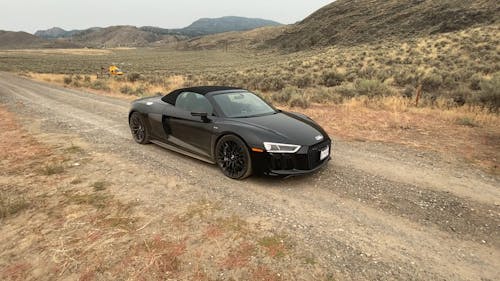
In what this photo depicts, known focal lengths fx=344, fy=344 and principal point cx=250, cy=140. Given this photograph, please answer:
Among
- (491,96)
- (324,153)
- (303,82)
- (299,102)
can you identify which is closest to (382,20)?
(303,82)

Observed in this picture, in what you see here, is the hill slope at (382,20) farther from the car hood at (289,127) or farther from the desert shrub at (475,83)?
the car hood at (289,127)

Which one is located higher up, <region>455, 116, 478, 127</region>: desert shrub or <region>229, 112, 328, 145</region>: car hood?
<region>229, 112, 328, 145</region>: car hood

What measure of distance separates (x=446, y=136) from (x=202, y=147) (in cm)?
598

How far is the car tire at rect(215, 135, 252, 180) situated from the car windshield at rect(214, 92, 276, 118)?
532 millimetres

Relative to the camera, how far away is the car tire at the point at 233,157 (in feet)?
17.4

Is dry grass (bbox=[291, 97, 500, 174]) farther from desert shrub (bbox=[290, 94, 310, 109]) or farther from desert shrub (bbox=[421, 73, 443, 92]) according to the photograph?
desert shrub (bbox=[421, 73, 443, 92])

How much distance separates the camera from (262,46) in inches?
3452

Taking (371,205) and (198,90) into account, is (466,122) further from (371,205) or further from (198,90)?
(198,90)

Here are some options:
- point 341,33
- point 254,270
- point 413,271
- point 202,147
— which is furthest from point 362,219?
point 341,33

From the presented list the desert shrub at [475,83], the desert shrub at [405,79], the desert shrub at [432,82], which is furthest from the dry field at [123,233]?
the desert shrub at [405,79]

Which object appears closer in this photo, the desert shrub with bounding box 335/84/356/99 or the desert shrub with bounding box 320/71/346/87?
the desert shrub with bounding box 335/84/356/99

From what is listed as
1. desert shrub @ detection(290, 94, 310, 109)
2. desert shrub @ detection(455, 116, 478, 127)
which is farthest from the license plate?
desert shrub @ detection(290, 94, 310, 109)

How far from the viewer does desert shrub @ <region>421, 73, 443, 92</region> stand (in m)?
16.2

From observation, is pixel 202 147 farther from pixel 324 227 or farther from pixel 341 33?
pixel 341 33
